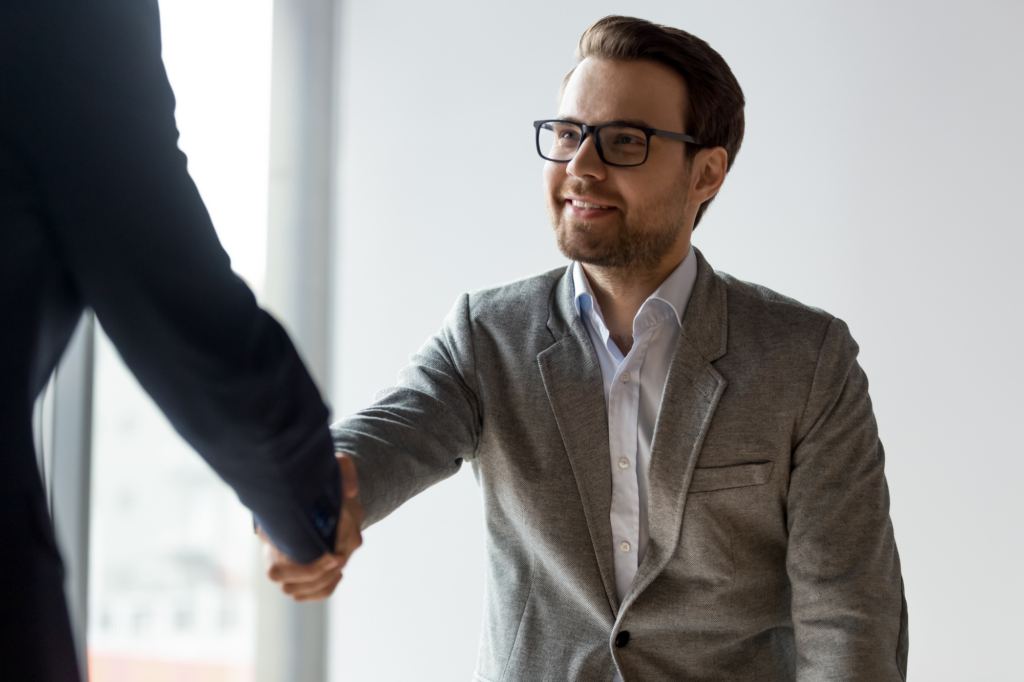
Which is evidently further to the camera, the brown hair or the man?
the brown hair

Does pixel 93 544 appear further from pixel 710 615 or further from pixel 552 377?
pixel 710 615

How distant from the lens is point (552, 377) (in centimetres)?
160

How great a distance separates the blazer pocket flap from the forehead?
2.16ft

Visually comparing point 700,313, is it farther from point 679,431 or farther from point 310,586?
point 310,586

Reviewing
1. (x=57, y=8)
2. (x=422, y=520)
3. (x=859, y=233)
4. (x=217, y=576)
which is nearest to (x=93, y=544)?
(x=217, y=576)

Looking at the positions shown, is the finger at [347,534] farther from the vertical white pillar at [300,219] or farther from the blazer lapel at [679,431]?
the vertical white pillar at [300,219]

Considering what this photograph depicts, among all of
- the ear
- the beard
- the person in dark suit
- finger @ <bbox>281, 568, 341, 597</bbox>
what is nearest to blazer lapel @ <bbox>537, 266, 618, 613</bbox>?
the beard

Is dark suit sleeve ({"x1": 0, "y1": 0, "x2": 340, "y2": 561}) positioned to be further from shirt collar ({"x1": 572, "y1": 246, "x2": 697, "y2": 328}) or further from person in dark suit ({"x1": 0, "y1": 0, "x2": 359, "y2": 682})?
shirt collar ({"x1": 572, "y1": 246, "x2": 697, "y2": 328})

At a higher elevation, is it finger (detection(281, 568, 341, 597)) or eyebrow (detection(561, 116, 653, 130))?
eyebrow (detection(561, 116, 653, 130))

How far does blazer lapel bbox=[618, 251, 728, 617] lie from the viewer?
58.8 inches

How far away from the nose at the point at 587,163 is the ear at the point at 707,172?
0.23 meters

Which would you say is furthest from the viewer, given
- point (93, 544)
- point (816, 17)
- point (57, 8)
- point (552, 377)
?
point (816, 17)

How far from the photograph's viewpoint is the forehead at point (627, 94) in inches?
65.4

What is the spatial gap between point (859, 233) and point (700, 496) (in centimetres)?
110
